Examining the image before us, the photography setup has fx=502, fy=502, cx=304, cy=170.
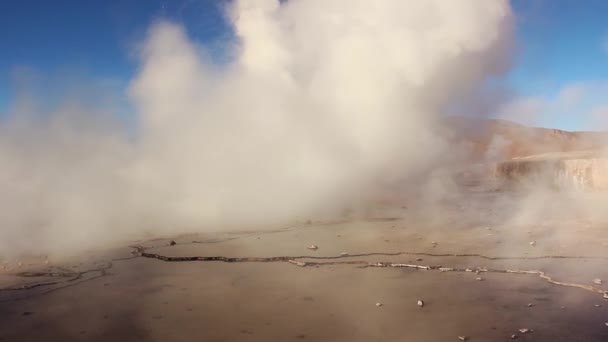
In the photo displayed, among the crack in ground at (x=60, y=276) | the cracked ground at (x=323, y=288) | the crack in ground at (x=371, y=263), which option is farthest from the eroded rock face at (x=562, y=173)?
the crack in ground at (x=60, y=276)

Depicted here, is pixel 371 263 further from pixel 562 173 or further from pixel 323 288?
pixel 562 173

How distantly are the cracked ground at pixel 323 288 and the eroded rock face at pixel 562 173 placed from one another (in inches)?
237

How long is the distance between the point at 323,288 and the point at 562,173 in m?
11.8

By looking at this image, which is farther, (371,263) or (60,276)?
(371,263)

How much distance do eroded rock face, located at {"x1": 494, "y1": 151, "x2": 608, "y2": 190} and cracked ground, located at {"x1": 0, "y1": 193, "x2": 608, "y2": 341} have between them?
6.03 meters

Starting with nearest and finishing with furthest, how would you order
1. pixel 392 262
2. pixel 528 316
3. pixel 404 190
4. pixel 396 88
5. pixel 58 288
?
1. pixel 528 316
2. pixel 58 288
3. pixel 392 262
4. pixel 396 88
5. pixel 404 190

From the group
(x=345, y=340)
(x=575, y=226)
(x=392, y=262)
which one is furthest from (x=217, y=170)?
(x=345, y=340)

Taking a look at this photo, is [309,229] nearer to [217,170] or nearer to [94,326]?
[217,170]

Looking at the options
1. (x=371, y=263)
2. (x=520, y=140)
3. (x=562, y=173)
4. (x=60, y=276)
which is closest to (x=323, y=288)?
(x=371, y=263)

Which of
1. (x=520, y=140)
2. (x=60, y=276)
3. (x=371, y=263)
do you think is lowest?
(x=371, y=263)

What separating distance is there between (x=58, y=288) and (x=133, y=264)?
110 centimetres

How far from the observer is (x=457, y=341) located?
11.0 feet

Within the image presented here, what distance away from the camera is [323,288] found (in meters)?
4.70

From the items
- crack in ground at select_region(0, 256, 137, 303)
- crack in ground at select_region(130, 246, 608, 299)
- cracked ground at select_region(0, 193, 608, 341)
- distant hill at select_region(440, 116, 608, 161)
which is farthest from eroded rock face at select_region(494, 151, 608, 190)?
distant hill at select_region(440, 116, 608, 161)
